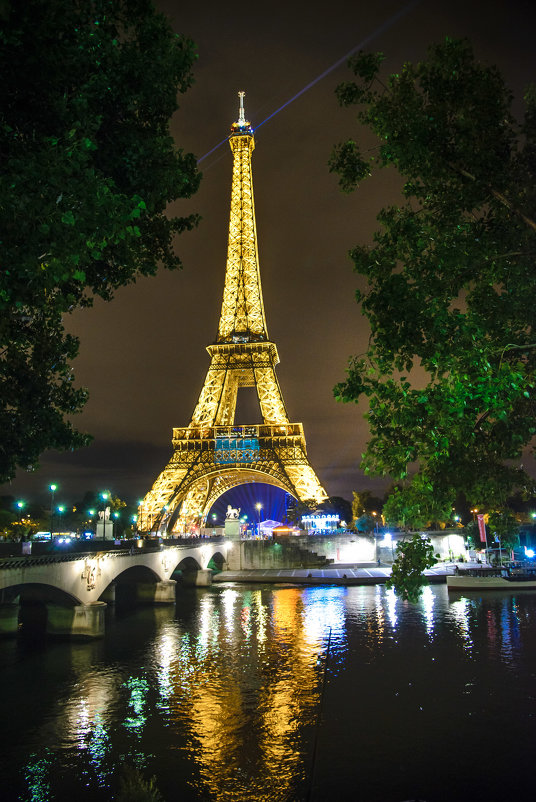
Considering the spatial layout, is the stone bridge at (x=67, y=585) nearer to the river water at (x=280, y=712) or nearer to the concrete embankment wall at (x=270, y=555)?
the river water at (x=280, y=712)

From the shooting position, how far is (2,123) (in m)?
9.37

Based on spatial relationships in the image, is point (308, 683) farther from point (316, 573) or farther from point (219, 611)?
point (316, 573)

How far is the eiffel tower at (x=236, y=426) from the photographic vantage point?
6862cm

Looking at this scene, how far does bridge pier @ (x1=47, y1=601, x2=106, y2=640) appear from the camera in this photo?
2928 cm

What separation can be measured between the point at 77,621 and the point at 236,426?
4514cm

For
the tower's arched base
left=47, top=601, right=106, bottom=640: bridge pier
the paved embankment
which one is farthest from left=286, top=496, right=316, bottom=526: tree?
left=47, top=601, right=106, bottom=640: bridge pier

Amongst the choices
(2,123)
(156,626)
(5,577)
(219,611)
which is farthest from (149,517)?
(2,123)

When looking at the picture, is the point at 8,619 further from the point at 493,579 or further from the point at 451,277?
the point at 493,579

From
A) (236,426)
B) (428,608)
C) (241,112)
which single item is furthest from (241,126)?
(428,608)

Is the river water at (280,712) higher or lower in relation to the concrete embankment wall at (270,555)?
lower

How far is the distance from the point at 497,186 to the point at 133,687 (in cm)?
2037

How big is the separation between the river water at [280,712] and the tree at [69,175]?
8.17 m

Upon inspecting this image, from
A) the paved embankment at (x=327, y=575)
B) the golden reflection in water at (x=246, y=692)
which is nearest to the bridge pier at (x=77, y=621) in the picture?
the golden reflection in water at (x=246, y=692)

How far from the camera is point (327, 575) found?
59.2 m
